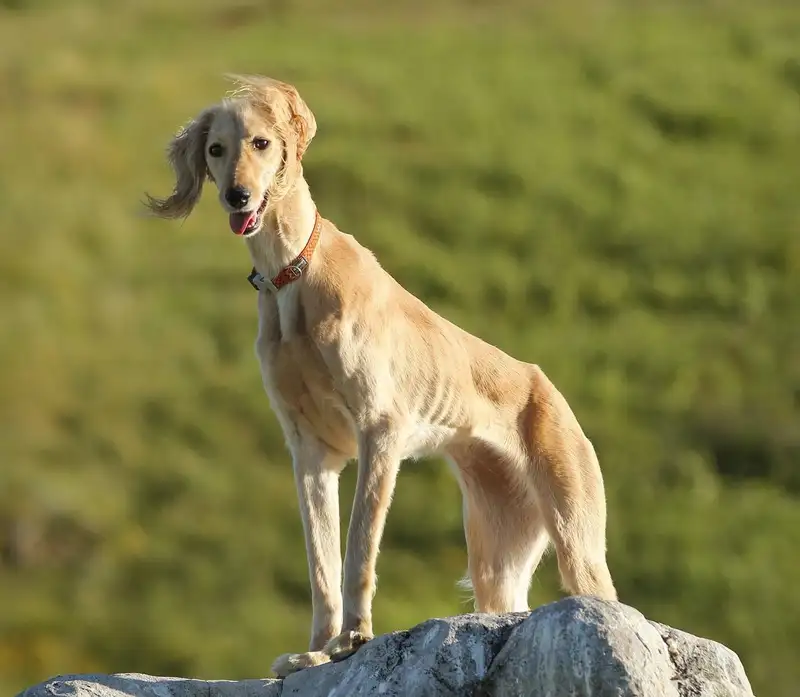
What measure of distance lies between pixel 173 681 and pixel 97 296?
1611cm

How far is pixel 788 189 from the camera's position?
2659 centimetres

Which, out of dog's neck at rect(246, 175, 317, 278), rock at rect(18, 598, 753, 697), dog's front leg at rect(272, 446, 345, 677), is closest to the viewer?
rock at rect(18, 598, 753, 697)

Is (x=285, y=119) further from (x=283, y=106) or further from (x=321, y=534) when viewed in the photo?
(x=321, y=534)

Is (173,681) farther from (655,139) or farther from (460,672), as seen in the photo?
(655,139)

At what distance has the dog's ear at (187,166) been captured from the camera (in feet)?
24.7

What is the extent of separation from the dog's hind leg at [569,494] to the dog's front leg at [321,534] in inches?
42.4

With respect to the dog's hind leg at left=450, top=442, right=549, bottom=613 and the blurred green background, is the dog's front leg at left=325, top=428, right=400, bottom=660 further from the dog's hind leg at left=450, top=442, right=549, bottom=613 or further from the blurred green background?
the blurred green background

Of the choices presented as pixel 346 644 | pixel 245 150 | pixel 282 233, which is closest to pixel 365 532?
pixel 346 644

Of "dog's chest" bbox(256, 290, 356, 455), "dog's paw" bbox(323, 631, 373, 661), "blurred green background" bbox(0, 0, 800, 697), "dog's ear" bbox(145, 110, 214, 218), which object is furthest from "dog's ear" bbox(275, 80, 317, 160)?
"blurred green background" bbox(0, 0, 800, 697)

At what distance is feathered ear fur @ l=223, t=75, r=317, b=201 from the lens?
7.37 metres

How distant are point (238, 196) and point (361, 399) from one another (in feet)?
3.66

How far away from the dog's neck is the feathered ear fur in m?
0.11

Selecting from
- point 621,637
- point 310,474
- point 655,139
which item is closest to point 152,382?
point 655,139

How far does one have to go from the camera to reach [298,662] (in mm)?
7383
